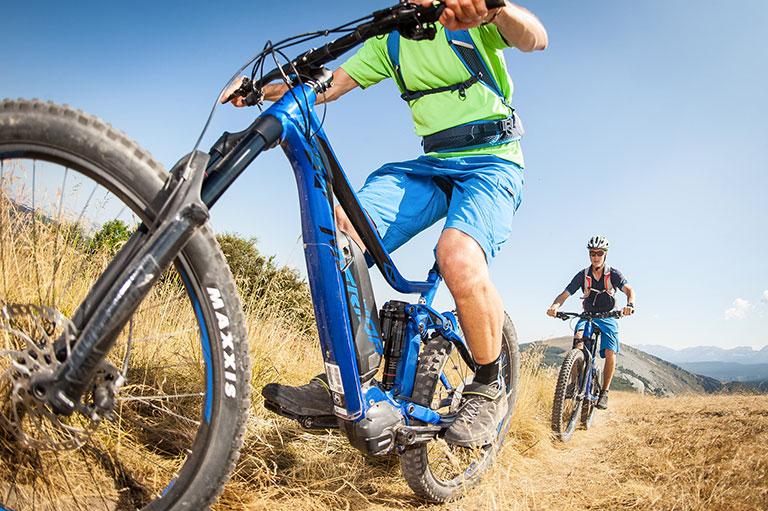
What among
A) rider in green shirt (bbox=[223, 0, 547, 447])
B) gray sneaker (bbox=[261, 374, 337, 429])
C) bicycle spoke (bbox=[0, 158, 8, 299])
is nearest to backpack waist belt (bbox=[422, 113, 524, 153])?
rider in green shirt (bbox=[223, 0, 547, 447])

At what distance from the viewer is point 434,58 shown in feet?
9.52

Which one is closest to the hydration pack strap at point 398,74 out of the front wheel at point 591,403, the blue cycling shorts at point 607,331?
the blue cycling shorts at point 607,331

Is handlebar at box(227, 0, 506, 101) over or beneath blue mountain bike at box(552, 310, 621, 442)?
over

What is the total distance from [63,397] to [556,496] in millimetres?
2712

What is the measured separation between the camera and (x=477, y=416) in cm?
266

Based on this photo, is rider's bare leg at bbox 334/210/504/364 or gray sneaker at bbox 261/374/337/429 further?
rider's bare leg at bbox 334/210/504/364

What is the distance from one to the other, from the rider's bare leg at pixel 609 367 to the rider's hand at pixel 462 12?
713cm

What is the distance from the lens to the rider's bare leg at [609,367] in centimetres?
786

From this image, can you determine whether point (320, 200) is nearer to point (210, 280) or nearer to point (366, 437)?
point (210, 280)

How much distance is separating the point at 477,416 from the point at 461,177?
129 cm

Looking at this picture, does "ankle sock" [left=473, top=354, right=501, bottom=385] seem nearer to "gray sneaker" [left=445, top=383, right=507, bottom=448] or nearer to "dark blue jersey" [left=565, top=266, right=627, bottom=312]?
"gray sneaker" [left=445, top=383, right=507, bottom=448]

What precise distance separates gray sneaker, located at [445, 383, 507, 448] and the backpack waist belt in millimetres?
1327

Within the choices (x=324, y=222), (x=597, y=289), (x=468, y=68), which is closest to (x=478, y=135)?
(x=468, y=68)

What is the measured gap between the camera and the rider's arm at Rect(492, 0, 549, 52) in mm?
2293
